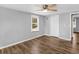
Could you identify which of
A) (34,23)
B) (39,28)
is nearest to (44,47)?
(39,28)

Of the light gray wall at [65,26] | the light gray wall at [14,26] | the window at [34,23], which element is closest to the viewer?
the light gray wall at [14,26]

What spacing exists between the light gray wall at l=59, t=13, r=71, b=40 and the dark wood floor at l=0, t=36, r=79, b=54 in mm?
95

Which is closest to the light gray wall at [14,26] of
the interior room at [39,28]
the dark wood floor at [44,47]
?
the interior room at [39,28]

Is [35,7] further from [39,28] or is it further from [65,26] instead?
[65,26]

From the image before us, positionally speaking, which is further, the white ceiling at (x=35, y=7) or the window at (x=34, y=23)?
the window at (x=34, y=23)

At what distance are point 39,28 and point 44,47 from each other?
33 cm

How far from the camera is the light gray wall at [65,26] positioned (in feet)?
5.57

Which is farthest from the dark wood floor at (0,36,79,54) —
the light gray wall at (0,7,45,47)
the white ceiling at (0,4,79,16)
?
the white ceiling at (0,4,79,16)

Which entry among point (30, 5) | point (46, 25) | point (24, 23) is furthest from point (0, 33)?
point (46, 25)

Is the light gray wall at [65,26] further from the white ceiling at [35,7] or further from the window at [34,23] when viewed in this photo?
the window at [34,23]

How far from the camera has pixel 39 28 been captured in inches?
72.3
